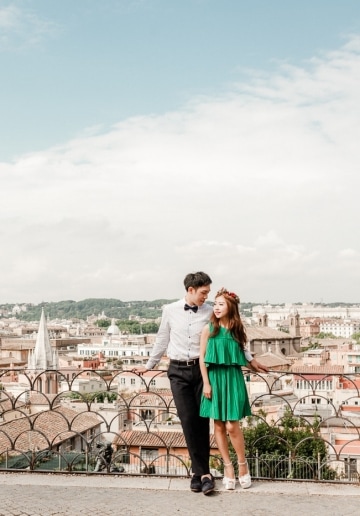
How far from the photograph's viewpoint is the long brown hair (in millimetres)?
4562

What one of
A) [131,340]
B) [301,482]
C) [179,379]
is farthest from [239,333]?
[131,340]

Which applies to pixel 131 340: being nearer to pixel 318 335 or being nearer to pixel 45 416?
pixel 318 335

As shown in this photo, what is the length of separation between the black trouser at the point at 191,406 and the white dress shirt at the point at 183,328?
0.38ft

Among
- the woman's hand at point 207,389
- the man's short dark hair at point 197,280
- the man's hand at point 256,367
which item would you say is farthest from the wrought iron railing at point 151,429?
the man's short dark hair at point 197,280

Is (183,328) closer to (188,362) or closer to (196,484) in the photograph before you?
(188,362)

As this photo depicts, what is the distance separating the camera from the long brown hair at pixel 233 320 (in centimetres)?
456

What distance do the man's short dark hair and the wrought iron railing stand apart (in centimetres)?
117

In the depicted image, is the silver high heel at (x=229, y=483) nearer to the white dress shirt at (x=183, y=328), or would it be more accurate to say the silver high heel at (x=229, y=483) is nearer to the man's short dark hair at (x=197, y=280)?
the white dress shirt at (x=183, y=328)

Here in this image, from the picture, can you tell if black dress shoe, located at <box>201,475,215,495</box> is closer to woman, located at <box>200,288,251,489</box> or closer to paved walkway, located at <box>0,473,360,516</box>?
paved walkway, located at <box>0,473,360,516</box>

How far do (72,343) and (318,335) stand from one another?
5873cm

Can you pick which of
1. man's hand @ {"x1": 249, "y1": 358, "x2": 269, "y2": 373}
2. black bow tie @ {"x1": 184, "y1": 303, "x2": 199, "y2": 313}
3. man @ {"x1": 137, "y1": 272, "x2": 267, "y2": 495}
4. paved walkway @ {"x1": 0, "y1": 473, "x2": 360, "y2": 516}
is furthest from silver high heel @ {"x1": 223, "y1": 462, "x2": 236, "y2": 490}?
black bow tie @ {"x1": 184, "y1": 303, "x2": 199, "y2": 313}

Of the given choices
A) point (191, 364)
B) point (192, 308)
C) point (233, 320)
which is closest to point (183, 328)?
point (192, 308)

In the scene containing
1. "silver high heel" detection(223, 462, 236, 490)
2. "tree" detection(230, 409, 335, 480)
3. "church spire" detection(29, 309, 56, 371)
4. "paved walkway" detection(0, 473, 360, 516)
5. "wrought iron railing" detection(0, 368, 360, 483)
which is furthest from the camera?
"church spire" detection(29, 309, 56, 371)

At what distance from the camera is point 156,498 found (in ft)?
15.0
